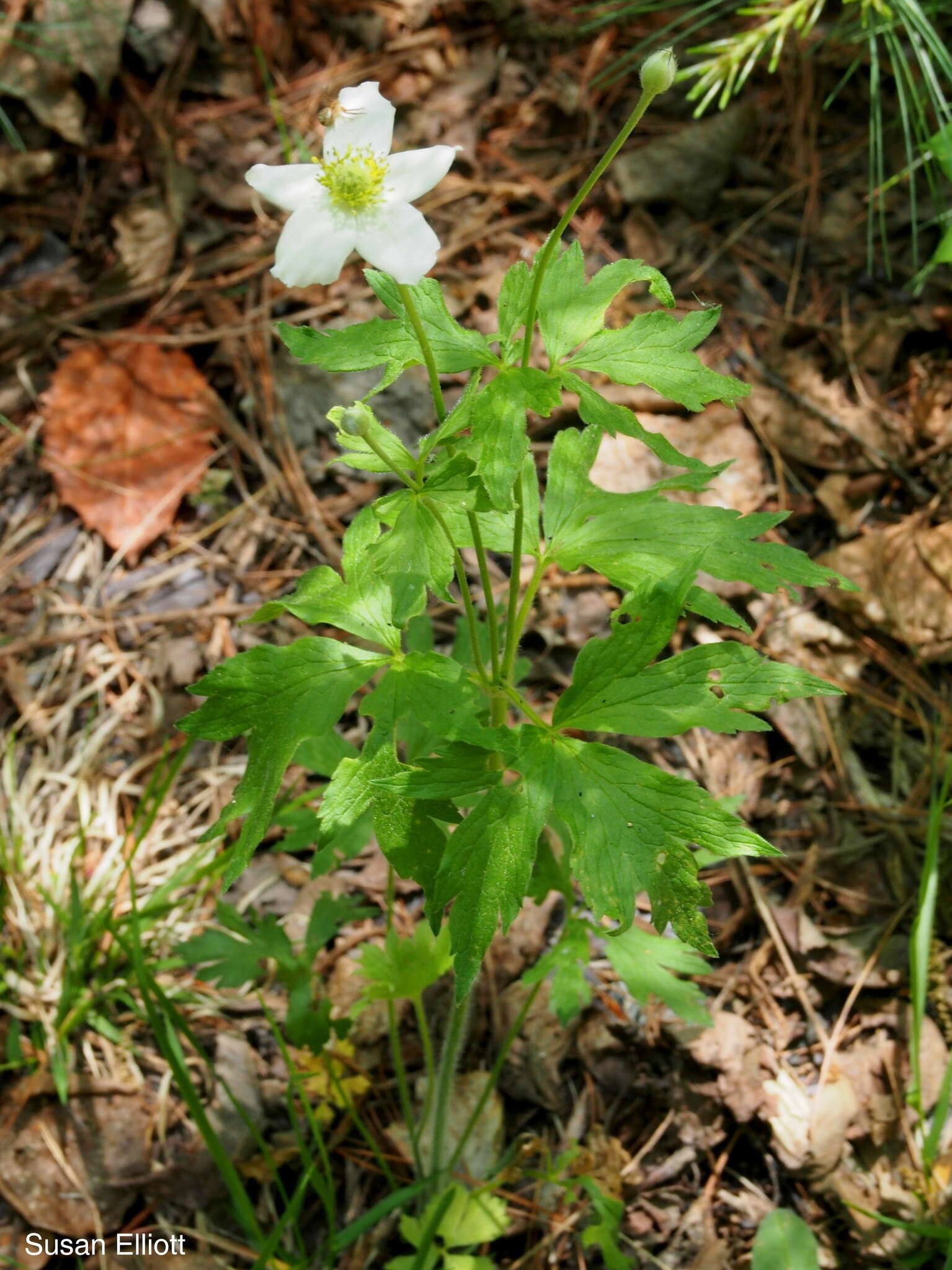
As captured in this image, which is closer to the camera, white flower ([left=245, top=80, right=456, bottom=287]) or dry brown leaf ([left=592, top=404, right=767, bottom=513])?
white flower ([left=245, top=80, right=456, bottom=287])

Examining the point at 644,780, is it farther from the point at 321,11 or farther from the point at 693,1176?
the point at 321,11

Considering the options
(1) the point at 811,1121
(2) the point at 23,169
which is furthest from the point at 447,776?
(2) the point at 23,169

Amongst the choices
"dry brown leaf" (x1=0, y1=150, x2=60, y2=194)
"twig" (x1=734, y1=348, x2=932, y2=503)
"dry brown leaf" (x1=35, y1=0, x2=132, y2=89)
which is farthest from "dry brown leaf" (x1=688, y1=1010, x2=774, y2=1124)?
"dry brown leaf" (x1=35, y1=0, x2=132, y2=89)

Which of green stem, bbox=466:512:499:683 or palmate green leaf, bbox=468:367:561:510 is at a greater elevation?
palmate green leaf, bbox=468:367:561:510

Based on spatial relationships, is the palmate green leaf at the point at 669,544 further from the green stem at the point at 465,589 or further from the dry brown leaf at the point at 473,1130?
the dry brown leaf at the point at 473,1130

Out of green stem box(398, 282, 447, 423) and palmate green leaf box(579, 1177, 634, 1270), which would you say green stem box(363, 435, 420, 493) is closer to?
green stem box(398, 282, 447, 423)

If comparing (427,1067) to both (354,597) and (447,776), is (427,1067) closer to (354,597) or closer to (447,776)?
(447,776)

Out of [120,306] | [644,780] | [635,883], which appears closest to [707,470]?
[644,780]
